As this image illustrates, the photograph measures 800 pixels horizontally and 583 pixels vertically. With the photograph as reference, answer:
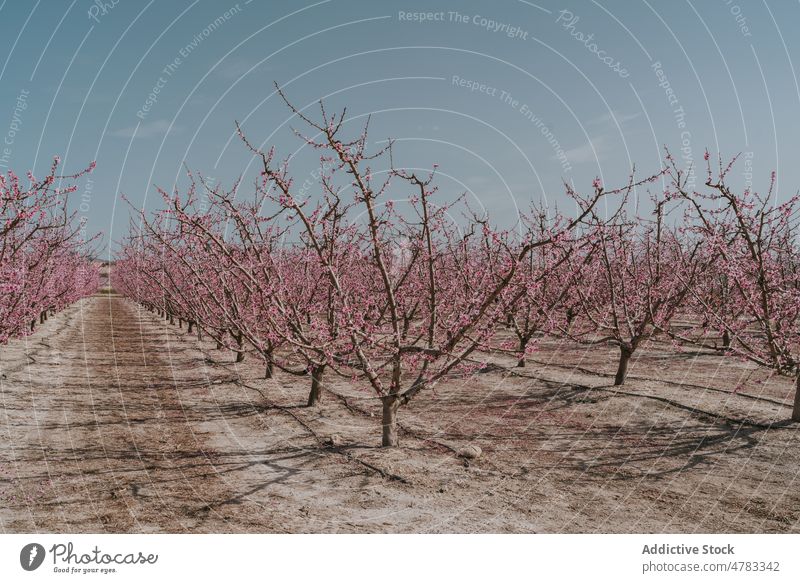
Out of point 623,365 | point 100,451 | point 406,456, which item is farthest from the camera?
point 623,365

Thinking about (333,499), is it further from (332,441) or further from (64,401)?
(64,401)

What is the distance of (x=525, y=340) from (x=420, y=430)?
20.9ft

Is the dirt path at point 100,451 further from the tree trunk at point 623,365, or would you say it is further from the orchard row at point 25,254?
the tree trunk at point 623,365

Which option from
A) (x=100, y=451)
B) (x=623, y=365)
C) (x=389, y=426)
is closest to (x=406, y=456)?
(x=389, y=426)

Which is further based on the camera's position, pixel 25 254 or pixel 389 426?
pixel 25 254

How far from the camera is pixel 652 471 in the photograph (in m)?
8.44

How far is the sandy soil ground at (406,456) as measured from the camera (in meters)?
6.68

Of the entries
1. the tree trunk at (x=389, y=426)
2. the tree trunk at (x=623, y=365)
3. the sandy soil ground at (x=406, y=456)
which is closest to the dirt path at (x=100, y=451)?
the sandy soil ground at (x=406, y=456)

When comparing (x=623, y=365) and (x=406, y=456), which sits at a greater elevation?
(x=623, y=365)

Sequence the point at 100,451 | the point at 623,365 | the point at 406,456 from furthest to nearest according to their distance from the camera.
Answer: the point at 623,365 < the point at 100,451 < the point at 406,456

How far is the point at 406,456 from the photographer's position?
348 inches

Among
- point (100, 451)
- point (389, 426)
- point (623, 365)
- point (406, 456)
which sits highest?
point (623, 365)

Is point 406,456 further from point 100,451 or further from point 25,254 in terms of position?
point 25,254

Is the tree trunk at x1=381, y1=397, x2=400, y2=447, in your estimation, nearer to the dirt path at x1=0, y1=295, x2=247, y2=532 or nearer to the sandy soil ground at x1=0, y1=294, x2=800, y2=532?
the sandy soil ground at x1=0, y1=294, x2=800, y2=532
